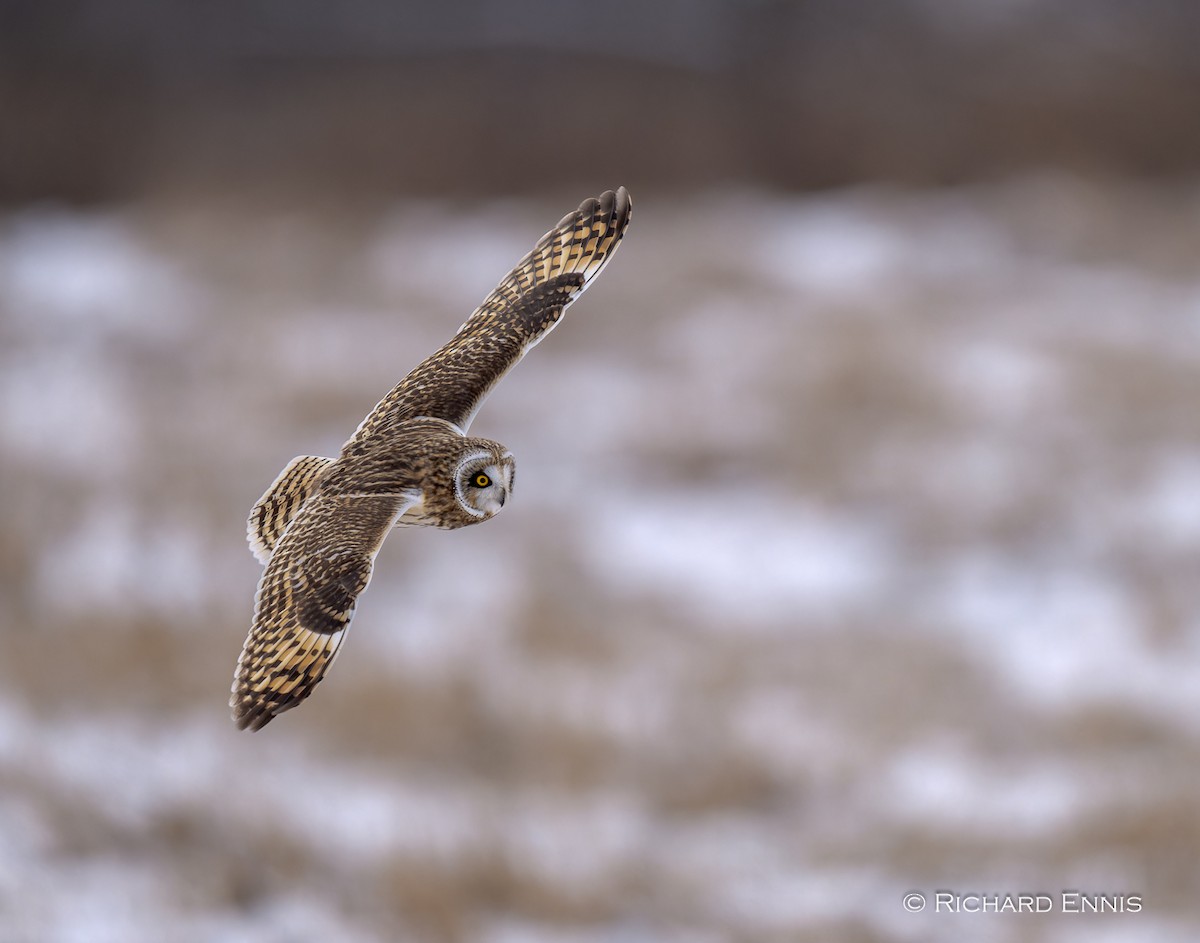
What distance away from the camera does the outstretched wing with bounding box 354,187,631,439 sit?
4.38 feet

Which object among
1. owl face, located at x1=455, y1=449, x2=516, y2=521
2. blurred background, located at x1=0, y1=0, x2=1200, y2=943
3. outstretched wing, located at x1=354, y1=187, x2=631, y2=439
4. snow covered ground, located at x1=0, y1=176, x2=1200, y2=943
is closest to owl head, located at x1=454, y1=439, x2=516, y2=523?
owl face, located at x1=455, y1=449, x2=516, y2=521

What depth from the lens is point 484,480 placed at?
3.86 ft

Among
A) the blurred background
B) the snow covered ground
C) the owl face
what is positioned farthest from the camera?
the blurred background

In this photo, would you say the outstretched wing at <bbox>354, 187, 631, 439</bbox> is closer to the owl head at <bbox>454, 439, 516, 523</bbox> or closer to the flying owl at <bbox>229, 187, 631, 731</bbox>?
the flying owl at <bbox>229, 187, 631, 731</bbox>

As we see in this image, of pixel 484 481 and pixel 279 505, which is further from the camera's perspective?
pixel 279 505

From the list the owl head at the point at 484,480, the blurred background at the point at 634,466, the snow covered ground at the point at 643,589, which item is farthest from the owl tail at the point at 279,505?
the blurred background at the point at 634,466

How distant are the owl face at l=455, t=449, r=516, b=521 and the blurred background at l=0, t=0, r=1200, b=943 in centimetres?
638

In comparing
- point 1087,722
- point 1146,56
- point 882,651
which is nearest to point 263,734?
point 882,651

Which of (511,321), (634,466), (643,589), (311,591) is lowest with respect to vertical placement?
(311,591)

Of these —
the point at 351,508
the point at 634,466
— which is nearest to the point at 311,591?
the point at 351,508

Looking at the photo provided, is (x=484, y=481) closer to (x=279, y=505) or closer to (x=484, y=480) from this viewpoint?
(x=484, y=480)

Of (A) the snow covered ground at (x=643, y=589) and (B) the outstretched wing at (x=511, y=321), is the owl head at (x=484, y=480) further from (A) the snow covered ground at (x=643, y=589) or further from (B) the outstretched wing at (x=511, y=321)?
(A) the snow covered ground at (x=643, y=589)

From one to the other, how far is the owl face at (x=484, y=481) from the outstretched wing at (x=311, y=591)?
55 millimetres

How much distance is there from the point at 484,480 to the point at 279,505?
239 mm
